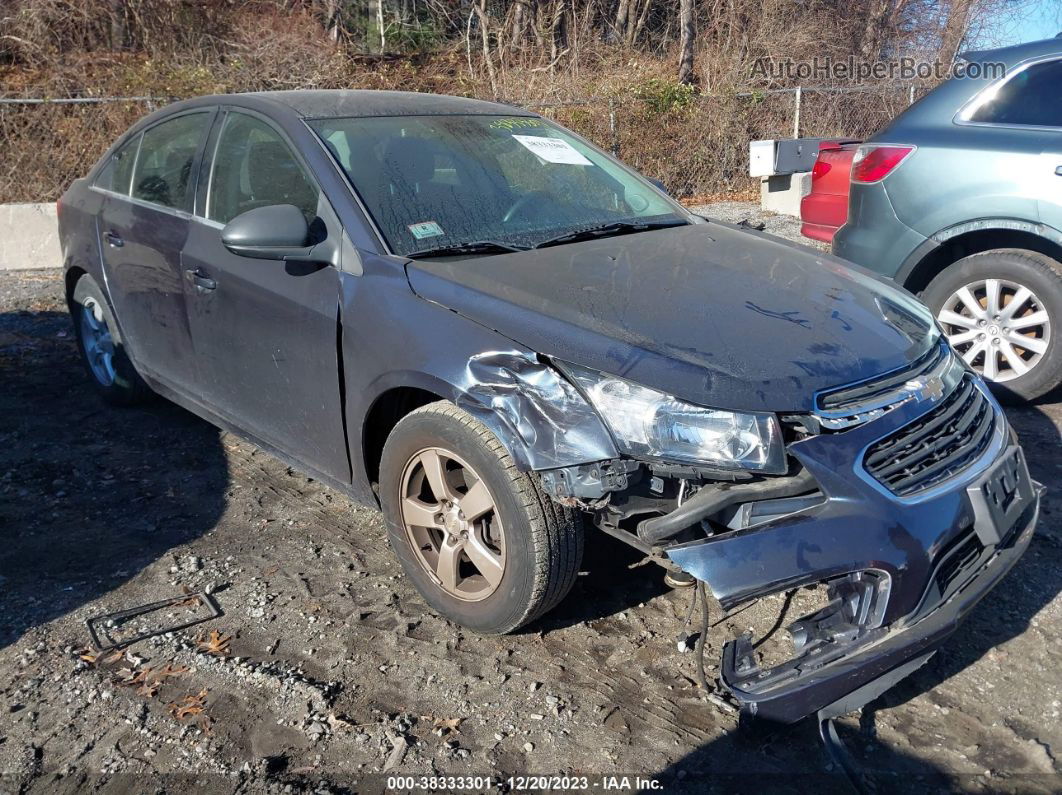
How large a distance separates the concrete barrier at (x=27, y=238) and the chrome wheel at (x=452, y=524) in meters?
7.88

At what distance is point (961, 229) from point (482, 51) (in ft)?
47.4

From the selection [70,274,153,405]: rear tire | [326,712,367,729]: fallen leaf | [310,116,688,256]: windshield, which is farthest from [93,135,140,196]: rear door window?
[326,712,367,729]: fallen leaf

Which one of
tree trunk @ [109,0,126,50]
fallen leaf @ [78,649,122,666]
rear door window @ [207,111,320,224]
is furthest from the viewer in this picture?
tree trunk @ [109,0,126,50]

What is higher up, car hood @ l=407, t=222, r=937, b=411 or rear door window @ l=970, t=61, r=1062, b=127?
rear door window @ l=970, t=61, r=1062, b=127

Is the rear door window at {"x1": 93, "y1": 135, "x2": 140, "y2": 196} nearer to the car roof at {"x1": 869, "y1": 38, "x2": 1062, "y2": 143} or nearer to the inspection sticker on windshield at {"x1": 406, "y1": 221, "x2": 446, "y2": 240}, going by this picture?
the inspection sticker on windshield at {"x1": 406, "y1": 221, "x2": 446, "y2": 240}

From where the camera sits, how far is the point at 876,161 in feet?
17.4

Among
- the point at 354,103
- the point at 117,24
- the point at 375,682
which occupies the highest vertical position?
the point at 117,24

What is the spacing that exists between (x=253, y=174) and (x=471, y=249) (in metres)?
1.15

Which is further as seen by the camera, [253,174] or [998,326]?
[998,326]

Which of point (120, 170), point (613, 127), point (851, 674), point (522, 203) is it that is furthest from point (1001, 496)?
point (613, 127)

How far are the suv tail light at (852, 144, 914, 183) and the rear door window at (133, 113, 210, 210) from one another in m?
3.72

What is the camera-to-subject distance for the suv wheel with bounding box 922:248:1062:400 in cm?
474

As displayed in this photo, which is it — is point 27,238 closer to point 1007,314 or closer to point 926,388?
point 1007,314

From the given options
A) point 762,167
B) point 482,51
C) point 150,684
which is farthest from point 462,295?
point 482,51
